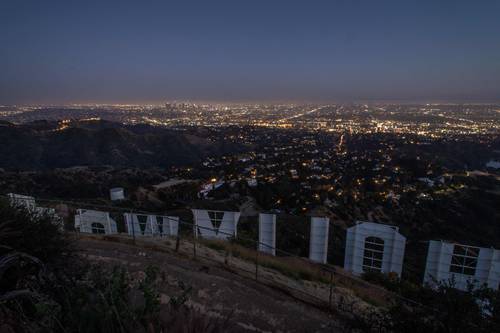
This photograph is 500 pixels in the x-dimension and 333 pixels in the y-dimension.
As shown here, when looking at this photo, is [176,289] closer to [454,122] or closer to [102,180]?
[102,180]

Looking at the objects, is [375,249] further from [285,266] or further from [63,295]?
[63,295]

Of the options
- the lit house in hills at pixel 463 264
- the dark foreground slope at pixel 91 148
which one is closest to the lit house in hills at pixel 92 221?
the lit house in hills at pixel 463 264

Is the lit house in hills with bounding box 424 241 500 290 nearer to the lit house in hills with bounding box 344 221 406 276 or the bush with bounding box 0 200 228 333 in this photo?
the lit house in hills with bounding box 344 221 406 276

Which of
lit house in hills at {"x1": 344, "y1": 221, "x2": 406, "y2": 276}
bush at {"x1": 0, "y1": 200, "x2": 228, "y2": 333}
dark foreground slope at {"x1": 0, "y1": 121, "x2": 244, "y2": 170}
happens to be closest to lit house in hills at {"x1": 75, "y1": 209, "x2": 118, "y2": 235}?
bush at {"x1": 0, "y1": 200, "x2": 228, "y2": 333}

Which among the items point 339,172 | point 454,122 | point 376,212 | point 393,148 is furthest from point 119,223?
point 454,122

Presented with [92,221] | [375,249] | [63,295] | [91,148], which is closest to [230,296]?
[63,295]
